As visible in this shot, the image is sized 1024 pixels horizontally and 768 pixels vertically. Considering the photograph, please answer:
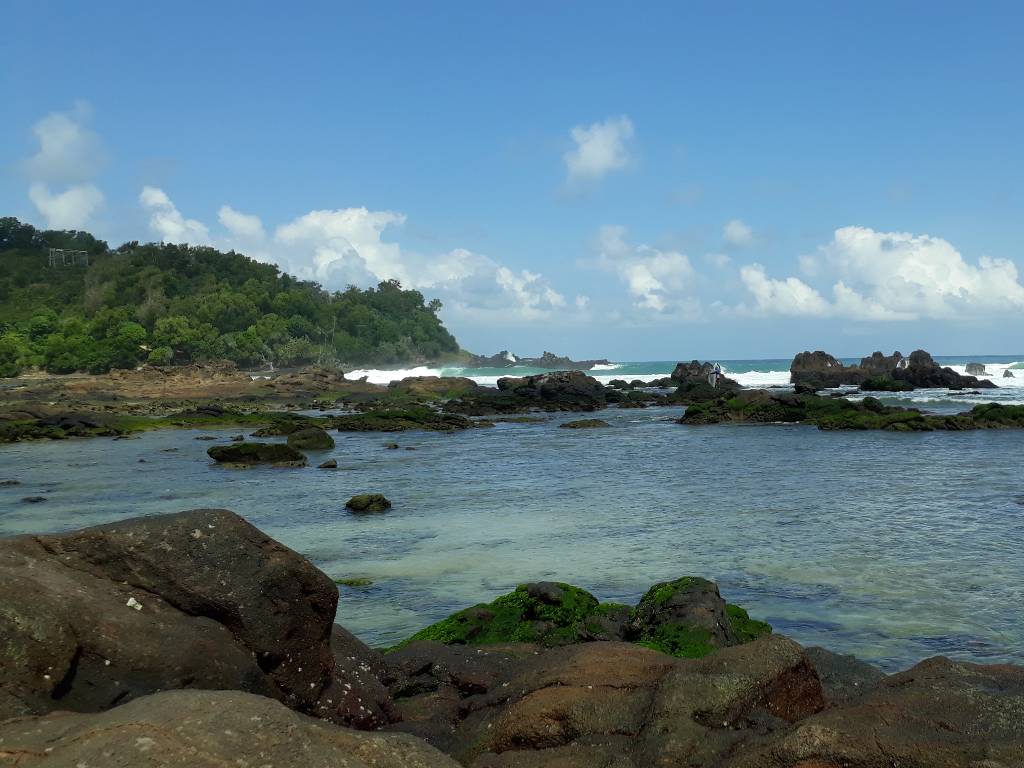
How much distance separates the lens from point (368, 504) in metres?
18.3

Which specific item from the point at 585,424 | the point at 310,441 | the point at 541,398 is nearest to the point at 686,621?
the point at 310,441

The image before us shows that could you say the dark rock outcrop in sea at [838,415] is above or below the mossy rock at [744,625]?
above

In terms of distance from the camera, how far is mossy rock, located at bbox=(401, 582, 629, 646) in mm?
8688

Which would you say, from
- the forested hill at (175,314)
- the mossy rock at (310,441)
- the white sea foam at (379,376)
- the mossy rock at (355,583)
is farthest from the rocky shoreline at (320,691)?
the forested hill at (175,314)

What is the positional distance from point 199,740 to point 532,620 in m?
6.01

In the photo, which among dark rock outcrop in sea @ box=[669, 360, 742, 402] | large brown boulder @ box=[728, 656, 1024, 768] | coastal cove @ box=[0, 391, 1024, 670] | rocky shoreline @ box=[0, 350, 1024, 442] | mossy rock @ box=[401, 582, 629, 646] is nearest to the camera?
large brown boulder @ box=[728, 656, 1024, 768]

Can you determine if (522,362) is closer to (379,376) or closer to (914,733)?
(379,376)

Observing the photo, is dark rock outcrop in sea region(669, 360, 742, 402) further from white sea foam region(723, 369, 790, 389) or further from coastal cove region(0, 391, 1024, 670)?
coastal cove region(0, 391, 1024, 670)

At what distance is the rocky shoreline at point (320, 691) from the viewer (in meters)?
3.46

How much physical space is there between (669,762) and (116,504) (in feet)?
59.1

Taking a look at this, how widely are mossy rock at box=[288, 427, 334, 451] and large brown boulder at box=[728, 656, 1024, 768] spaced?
28753mm

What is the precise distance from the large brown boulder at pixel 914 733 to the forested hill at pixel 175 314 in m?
114

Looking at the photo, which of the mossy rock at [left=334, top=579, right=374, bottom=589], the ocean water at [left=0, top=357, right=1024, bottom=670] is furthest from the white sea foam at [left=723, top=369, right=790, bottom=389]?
the mossy rock at [left=334, top=579, right=374, bottom=589]

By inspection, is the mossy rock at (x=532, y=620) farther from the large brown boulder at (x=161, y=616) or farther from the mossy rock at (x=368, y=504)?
the mossy rock at (x=368, y=504)
